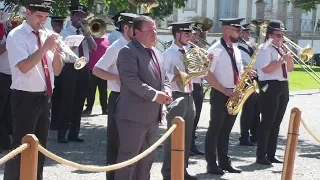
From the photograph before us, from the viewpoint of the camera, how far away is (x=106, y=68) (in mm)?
7391

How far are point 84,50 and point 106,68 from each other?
3.93 m

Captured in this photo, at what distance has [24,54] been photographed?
6.33 metres

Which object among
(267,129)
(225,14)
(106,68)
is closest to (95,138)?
(267,129)

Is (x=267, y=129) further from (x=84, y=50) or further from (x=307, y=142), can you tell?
(x=84, y=50)

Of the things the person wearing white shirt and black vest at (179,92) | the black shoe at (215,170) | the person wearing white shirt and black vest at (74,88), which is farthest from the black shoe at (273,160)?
the person wearing white shirt and black vest at (74,88)

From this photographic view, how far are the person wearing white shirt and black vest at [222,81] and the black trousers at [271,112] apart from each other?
84 cm

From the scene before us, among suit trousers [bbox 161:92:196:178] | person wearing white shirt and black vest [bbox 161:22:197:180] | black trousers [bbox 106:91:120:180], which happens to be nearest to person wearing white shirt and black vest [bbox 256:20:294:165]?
person wearing white shirt and black vest [bbox 161:22:197:180]

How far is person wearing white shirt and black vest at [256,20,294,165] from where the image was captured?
30.9 feet

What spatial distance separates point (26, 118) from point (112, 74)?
3.98 feet

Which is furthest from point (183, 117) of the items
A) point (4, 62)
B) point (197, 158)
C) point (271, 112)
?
point (4, 62)

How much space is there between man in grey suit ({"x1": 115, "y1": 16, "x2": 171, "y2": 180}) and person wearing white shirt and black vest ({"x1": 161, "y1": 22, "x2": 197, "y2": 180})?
1095mm

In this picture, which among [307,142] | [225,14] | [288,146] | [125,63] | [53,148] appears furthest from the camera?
[225,14]

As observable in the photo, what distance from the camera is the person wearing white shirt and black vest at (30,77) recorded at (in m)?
6.37

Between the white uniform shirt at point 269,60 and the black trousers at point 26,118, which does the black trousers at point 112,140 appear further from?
the white uniform shirt at point 269,60
